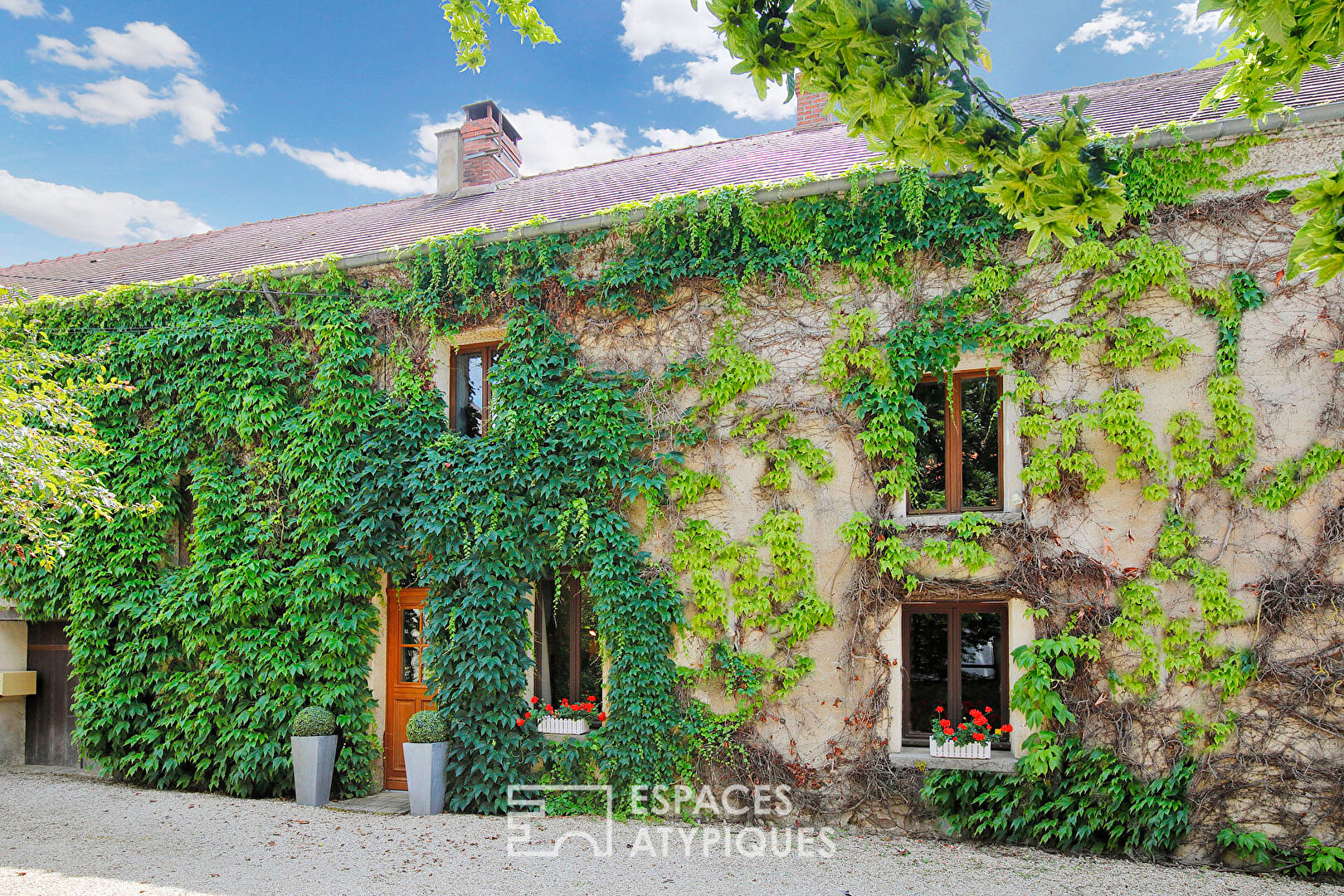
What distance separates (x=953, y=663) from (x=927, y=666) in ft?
0.75

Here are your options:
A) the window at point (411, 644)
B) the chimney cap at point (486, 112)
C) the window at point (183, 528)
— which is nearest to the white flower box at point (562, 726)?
the window at point (411, 644)

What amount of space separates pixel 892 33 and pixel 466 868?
5723mm

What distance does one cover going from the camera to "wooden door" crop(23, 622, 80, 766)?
9.30 meters

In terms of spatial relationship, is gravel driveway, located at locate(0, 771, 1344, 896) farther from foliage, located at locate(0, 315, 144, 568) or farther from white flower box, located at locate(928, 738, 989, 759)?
foliage, located at locate(0, 315, 144, 568)

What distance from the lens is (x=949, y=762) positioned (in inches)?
254

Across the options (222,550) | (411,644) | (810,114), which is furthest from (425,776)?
(810,114)

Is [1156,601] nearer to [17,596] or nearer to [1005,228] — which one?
[1005,228]

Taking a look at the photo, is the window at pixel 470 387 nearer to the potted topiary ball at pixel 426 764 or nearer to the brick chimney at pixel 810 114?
the potted topiary ball at pixel 426 764

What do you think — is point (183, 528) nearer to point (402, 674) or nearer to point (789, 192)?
point (402, 674)

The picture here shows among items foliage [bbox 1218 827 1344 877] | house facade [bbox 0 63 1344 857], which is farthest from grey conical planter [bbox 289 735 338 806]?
foliage [bbox 1218 827 1344 877]

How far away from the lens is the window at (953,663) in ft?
22.0

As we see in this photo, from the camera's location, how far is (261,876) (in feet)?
18.3

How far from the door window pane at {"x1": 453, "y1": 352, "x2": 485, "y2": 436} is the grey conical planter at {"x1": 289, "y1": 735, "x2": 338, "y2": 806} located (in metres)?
3.19

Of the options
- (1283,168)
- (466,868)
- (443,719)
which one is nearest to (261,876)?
(466,868)
